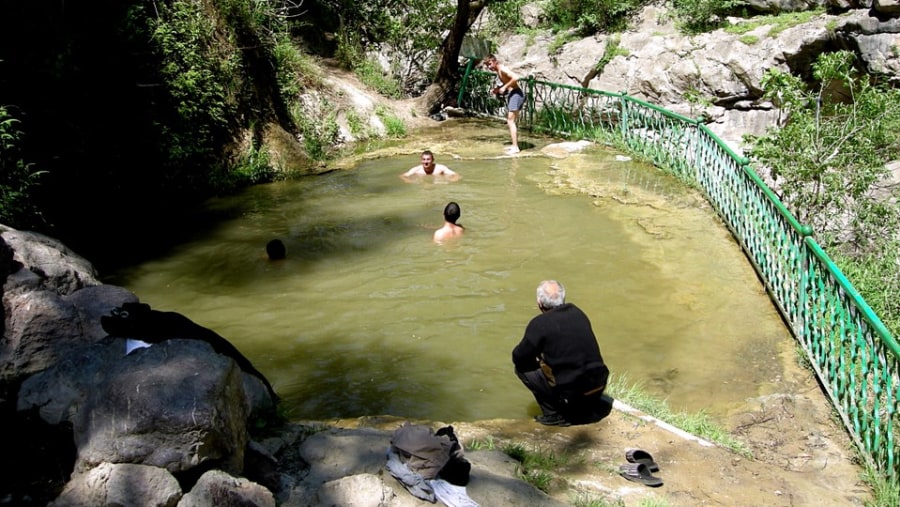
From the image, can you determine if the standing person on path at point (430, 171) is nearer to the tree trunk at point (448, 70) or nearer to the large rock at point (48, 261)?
the tree trunk at point (448, 70)

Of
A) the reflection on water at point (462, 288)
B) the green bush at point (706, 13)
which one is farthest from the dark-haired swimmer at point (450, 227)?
the green bush at point (706, 13)

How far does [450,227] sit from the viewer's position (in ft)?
31.4

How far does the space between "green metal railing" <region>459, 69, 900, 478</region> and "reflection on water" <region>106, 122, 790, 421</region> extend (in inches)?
12.0

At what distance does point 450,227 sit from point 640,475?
18.0 feet

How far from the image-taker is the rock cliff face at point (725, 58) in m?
12.0

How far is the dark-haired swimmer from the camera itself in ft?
30.8

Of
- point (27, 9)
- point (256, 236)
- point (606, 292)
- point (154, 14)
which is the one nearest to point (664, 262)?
point (606, 292)

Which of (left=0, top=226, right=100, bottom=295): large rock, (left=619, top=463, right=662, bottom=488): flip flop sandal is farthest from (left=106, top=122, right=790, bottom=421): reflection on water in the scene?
(left=0, top=226, right=100, bottom=295): large rock

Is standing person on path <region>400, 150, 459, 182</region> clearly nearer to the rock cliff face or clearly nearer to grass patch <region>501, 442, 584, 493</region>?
the rock cliff face

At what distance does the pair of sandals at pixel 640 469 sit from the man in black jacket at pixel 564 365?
686mm

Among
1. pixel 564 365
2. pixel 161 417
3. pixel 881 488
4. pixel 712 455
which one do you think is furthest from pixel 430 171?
pixel 161 417

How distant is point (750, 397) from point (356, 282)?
14.7ft

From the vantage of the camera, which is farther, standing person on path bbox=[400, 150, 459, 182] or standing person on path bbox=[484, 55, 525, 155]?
standing person on path bbox=[484, 55, 525, 155]

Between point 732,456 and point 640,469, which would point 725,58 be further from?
point 640,469
